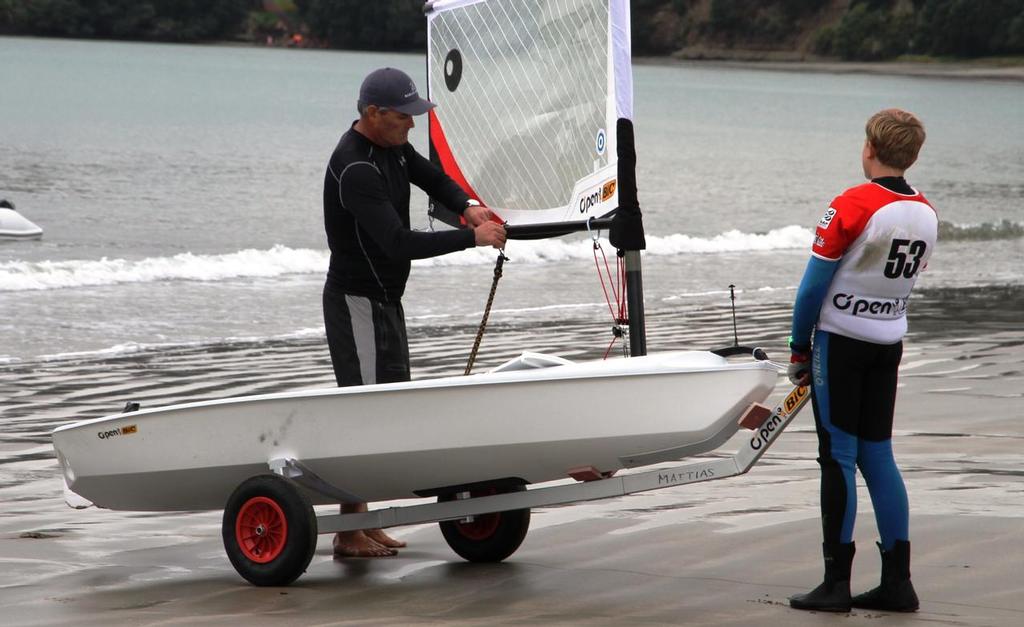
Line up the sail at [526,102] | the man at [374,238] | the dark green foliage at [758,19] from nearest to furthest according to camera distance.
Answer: the man at [374,238] < the sail at [526,102] < the dark green foliage at [758,19]

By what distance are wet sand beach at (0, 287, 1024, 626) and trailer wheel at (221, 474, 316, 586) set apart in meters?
0.07

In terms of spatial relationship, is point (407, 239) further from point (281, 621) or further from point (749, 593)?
point (749, 593)

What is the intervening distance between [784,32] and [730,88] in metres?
23.0

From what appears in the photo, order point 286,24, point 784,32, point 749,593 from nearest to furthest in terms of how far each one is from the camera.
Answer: point 749,593 → point 784,32 → point 286,24

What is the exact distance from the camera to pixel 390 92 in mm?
4465

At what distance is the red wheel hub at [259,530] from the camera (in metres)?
4.36

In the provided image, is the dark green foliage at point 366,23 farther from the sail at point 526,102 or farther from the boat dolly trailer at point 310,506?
the boat dolly trailer at point 310,506

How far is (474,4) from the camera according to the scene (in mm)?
5645

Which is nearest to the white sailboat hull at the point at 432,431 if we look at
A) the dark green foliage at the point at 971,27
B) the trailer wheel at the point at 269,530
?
the trailer wheel at the point at 269,530

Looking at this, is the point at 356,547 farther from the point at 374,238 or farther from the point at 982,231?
the point at 982,231

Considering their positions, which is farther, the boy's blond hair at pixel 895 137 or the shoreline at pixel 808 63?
the shoreline at pixel 808 63

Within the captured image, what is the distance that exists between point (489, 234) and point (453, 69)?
5.33ft

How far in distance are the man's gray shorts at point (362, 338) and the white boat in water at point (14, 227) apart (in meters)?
15.7

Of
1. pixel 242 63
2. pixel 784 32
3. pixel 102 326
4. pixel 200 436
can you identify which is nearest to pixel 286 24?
pixel 242 63
